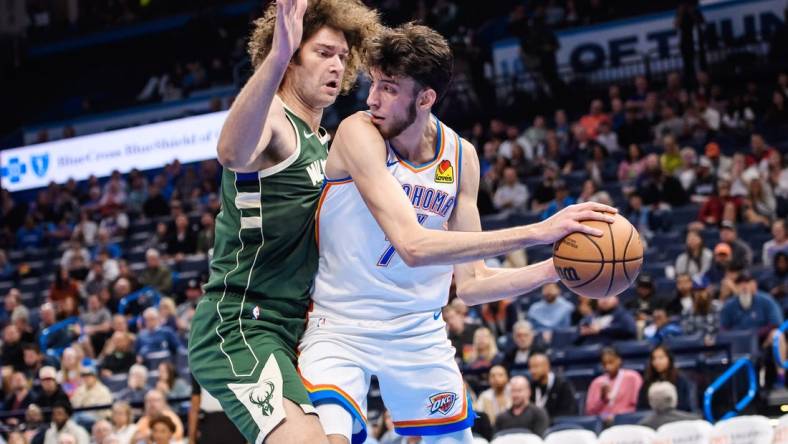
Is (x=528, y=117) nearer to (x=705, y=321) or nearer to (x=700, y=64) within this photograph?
(x=700, y=64)

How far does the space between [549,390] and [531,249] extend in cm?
395

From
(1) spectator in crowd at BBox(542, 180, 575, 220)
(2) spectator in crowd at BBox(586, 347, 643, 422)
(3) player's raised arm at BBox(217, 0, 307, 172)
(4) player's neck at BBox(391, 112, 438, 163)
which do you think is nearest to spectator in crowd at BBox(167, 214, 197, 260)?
(1) spectator in crowd at BBox(542, 180, 575, 220)

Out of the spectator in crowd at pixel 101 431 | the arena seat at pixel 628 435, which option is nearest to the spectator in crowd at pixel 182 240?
the spectator in crowd at pixel 101 431

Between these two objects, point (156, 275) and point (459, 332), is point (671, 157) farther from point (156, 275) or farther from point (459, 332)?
point (156, 275)

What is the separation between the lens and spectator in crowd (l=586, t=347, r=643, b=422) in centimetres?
968

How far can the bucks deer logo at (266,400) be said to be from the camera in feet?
12.8

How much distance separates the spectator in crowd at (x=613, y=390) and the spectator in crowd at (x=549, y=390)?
7.6 inches

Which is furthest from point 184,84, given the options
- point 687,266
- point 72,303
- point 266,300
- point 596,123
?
point 266,300

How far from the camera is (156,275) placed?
1623 cm

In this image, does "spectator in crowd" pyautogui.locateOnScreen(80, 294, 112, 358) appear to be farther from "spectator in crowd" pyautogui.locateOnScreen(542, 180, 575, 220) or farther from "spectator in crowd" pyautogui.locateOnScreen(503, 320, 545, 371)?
"spectator in crowd" pyautogui.locateOnScreen(503, 320, 545, 371)

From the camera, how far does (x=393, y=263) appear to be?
4.25m

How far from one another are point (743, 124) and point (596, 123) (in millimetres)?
2139

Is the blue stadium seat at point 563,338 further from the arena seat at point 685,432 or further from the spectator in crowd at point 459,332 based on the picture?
the arena seat at point 685,432

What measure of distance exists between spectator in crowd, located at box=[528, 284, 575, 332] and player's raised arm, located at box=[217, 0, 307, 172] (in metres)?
8.21
